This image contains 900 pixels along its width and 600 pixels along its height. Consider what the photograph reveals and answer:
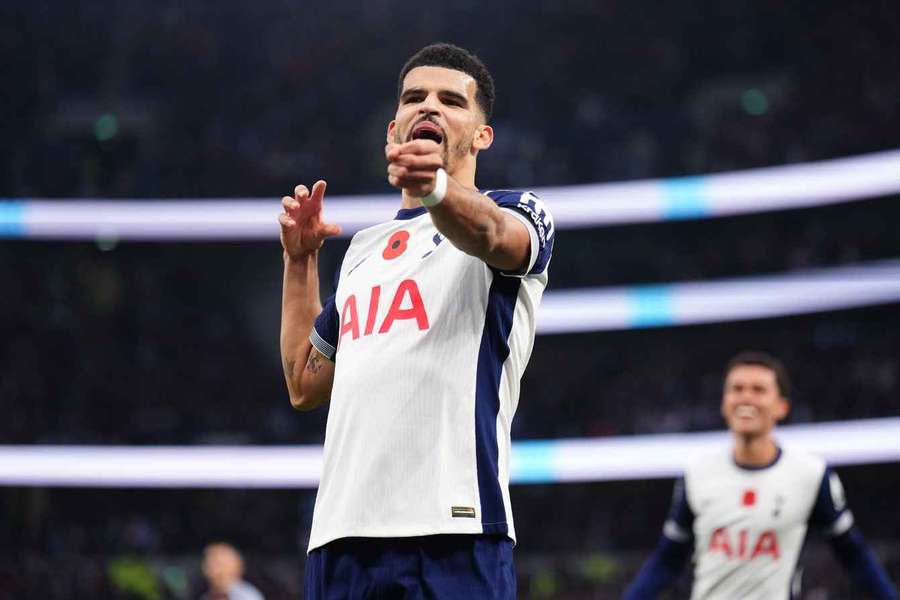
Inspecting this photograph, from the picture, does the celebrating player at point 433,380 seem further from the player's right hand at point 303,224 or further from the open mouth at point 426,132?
the player's right hand at point 303,224

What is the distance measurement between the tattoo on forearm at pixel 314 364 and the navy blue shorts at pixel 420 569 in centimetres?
58

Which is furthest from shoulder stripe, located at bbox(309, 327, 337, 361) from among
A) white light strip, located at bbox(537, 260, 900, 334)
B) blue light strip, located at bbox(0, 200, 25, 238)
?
blue light strip, located at bbox(0, 200, 25, 238)

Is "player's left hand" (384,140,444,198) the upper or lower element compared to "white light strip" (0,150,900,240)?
lower

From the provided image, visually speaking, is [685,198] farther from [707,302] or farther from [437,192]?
[437,192]

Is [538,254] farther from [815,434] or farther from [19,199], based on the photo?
[19,199]

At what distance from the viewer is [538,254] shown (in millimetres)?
2598

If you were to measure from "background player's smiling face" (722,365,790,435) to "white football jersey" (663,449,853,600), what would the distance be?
0.60 ft

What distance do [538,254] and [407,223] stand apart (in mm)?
370

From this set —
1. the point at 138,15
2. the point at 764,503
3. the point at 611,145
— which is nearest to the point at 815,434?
the point at 611,145

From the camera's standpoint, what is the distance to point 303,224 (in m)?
3.12

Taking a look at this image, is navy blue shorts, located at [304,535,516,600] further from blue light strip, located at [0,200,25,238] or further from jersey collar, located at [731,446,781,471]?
blue light strip, located at [0,200,25,238]

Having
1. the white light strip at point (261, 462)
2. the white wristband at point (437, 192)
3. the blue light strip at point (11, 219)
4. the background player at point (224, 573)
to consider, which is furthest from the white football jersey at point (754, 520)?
the blue light strip at point (11, 219)

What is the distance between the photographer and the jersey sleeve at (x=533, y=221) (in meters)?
2.56

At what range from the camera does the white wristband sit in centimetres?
232
